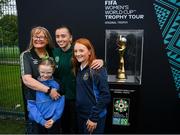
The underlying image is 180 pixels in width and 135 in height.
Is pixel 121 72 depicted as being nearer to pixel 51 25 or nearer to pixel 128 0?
pixel 128 0

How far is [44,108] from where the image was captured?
→ 109 inches

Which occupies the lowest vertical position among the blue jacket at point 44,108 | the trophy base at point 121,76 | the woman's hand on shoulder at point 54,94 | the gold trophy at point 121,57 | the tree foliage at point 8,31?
the blue jacket at point 44,108

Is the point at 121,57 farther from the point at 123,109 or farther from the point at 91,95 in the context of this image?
the point at 91,95

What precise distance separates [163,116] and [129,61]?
911 millimetres

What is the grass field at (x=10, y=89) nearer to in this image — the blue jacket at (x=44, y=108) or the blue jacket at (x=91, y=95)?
the blue jacket at (x=44, y=108)

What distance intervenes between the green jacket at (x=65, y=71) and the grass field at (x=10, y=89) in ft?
8.03

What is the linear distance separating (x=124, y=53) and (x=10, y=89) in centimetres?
A: 278

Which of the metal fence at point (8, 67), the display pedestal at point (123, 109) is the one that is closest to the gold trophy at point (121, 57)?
the display pedestal at point (123, 109)

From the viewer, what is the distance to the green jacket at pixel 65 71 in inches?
115

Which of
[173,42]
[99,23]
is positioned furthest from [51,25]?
[173,42]

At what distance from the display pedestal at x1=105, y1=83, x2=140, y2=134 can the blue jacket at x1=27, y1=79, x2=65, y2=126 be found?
0.75 meters

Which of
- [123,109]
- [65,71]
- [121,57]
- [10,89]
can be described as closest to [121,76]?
[121,57]

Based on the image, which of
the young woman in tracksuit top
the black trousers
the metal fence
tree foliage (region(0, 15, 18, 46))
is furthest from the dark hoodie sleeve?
tree foliage (region(0, 15, 18, 46))

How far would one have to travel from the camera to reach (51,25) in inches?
152
